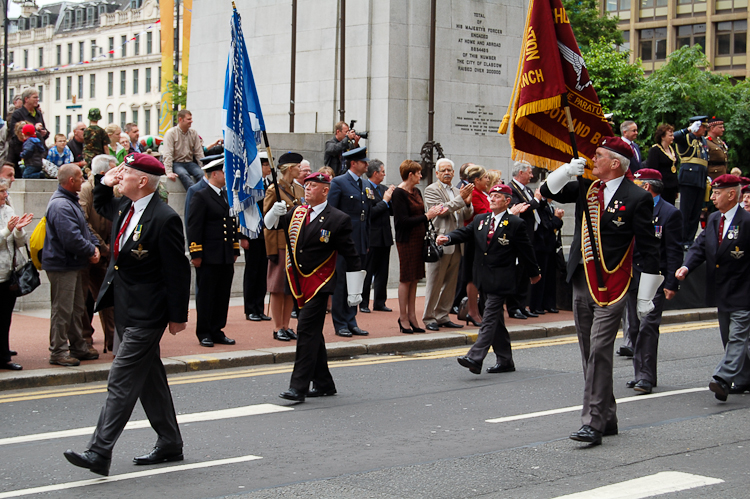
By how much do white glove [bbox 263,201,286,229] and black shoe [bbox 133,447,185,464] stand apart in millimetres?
3233

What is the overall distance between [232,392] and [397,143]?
10381 millimetres

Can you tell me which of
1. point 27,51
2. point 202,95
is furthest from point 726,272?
point 27,51

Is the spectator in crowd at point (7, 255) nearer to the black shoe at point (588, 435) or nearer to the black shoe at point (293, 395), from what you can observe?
the black shoe at point (293, 395)

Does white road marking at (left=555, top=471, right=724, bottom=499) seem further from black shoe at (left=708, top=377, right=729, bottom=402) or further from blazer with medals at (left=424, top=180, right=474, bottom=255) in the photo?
blazer with medals at (left=424, top=180, right=474, bottom=255)

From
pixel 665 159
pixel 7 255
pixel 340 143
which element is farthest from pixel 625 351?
pixel 665 159

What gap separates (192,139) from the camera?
1622cm

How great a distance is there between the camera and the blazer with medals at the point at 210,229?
11.2 meters

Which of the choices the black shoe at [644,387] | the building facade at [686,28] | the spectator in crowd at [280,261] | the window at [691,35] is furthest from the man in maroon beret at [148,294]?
the window at [691,35]

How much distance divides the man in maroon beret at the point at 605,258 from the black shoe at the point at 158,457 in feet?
9.18

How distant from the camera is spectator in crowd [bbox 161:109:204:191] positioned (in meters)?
15.9

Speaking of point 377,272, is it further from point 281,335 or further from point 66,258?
point 66,258

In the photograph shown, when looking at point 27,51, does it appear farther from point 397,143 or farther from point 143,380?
point 143,380

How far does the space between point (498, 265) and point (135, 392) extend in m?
4.91

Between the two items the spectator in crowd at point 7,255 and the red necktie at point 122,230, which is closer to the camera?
the red necktie at point 122,230
